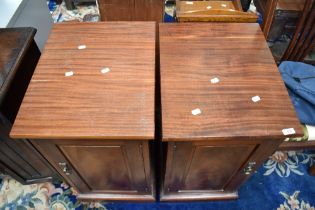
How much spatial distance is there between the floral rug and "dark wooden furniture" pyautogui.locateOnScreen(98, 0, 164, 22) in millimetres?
1080

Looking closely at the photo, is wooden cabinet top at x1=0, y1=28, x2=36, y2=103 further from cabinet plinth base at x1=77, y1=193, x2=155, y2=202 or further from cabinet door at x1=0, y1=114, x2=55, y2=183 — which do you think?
cabinet plinth base at x1=77, y1=193, x2=155, y2=202

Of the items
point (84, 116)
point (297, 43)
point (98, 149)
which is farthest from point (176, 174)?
point (297, 43)

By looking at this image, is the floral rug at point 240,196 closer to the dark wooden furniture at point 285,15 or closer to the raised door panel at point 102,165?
the raised door panel at point 102,165

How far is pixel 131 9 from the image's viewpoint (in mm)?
1465

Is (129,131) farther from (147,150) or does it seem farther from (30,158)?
(30,158)

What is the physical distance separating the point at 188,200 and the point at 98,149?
1.91 feet

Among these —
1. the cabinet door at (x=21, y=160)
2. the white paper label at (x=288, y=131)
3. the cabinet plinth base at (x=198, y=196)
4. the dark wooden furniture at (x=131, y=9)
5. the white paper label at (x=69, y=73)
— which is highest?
the white paper label at (x=69, y=73)

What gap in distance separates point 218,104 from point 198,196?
575 mm

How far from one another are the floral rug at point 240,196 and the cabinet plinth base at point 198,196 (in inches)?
2.4

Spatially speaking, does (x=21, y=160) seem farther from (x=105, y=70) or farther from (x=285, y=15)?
(x=285, y=15)

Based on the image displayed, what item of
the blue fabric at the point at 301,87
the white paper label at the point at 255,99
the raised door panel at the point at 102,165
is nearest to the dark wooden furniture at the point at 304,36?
the blue fabric at the point at 301,87

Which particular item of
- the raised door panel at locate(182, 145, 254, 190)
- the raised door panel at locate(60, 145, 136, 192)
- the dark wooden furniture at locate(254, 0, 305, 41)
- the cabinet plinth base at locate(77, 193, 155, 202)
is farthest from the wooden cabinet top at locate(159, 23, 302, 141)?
the cabinet plinth base at locate(77, 193, 155, 202)

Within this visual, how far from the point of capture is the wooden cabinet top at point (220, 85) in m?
0.61

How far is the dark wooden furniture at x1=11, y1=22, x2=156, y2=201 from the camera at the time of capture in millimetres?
604
